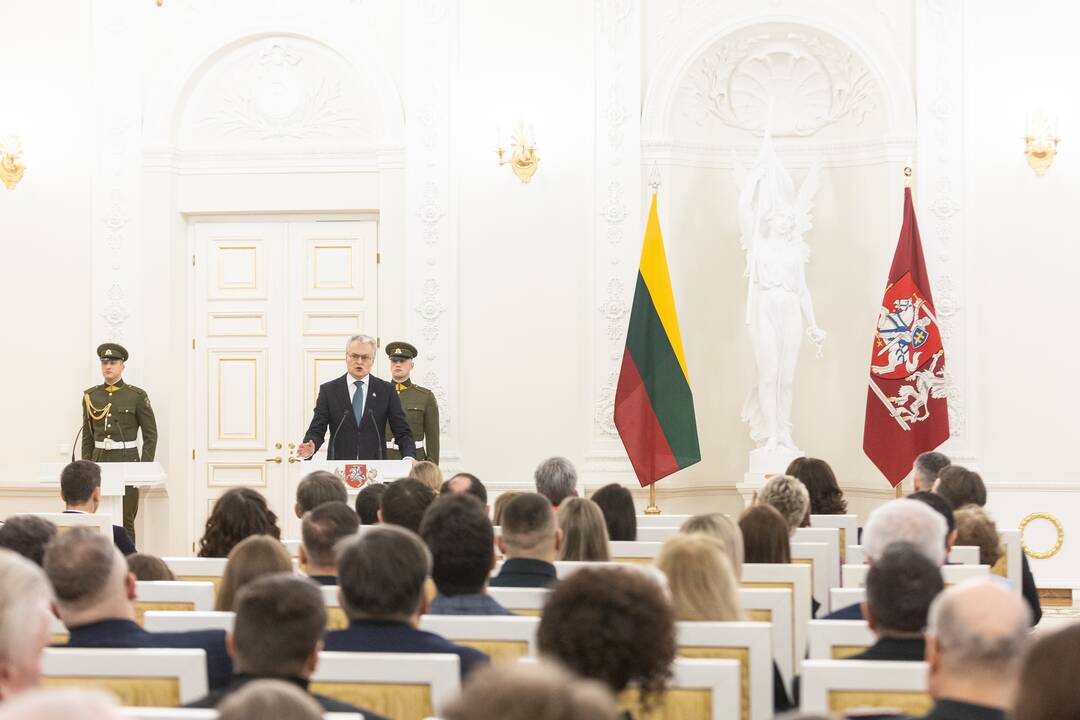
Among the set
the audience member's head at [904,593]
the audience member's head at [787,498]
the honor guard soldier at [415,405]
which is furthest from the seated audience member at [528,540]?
the honor guard soldier at [415,405]

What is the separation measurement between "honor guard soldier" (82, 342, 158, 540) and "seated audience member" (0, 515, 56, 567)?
5.43m

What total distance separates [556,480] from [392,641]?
3.25 meters

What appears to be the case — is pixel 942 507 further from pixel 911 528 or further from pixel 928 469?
pixel 928 469

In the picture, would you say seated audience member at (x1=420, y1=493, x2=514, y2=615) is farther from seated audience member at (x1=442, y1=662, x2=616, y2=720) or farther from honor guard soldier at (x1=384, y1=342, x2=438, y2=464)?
honor guard soldier at (x1=384, y1=342, x2=438, y2=464)

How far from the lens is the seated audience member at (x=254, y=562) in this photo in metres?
3.79

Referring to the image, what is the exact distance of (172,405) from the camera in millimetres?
10188

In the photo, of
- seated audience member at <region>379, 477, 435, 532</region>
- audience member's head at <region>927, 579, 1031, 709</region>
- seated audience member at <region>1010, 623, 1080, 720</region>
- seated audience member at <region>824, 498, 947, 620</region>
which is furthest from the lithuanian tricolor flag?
seated audience member at <region>1010, 623, 1080, 720</region>

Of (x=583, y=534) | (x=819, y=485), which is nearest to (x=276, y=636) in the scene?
(x=583, y=534)

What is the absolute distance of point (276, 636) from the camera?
263cm

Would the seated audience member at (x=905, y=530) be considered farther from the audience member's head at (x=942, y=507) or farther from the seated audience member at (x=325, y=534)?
the seated audience member at (x=325, y=534)

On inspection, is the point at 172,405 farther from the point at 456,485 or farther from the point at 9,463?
the point at 456,485

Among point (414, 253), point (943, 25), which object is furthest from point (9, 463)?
point (943, 25)

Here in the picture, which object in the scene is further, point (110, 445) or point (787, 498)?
point (110, 445)

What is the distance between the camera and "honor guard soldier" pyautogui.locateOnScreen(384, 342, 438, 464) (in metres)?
9.34
